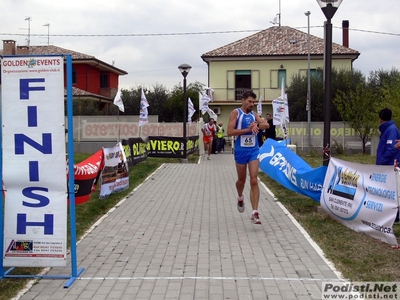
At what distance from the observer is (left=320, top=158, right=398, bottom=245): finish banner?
7.45m

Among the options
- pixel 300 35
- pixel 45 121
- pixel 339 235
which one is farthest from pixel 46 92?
pixel 300 35

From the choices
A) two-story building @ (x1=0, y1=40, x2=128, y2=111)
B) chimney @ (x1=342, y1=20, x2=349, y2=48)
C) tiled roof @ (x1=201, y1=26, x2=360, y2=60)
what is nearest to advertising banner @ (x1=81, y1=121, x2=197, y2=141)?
two-story building @ (x1=0, y1=40, x2=128, y2=111)

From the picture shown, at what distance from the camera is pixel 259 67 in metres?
50.2

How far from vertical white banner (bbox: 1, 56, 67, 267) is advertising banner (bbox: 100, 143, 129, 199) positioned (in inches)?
235

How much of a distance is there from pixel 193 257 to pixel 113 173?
239 inches

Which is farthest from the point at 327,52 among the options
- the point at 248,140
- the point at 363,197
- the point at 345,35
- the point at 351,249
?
the point at 345,35

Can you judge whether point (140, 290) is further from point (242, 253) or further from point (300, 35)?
point (300, 35)

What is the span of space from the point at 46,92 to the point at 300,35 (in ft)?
162

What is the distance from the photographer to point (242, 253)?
7.20 metres

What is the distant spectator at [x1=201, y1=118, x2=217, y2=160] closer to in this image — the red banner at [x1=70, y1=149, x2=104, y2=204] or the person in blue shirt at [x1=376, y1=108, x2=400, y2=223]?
the red banner at [x1=70, y1=149, x2=104, y2=204]

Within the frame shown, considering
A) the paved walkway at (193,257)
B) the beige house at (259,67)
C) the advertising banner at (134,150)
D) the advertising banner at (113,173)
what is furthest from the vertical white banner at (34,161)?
the beige house at (259,67)

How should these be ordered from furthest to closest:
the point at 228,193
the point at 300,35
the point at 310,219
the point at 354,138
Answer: the point at 300,35
the point at 354,138
the point at 228,193
the point at 310,219

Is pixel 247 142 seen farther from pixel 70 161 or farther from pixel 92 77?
pixel 92 77

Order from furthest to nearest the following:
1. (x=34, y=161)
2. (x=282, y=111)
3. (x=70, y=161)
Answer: (x=282, y=111) < (x=70, y=161) < (x=34, y=161)
